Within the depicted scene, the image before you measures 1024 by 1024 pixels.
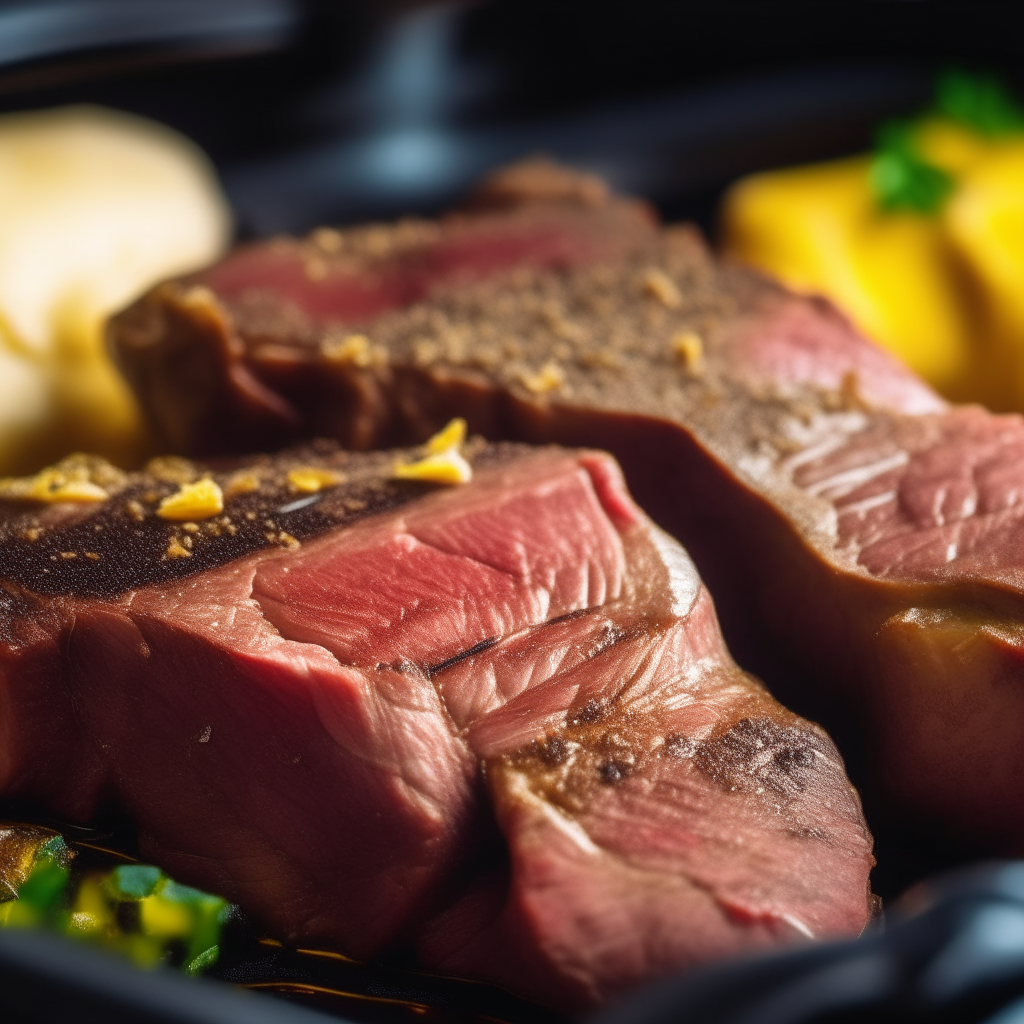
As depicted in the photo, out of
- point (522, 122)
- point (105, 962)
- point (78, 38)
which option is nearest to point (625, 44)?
point (522, 122)

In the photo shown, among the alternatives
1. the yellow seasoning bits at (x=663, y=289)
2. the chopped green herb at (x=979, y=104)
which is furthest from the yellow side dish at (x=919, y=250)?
the yellow seasoning bits at (x=663, y=289)

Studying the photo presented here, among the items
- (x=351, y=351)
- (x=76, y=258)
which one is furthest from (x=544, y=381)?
(x=76, y=258)

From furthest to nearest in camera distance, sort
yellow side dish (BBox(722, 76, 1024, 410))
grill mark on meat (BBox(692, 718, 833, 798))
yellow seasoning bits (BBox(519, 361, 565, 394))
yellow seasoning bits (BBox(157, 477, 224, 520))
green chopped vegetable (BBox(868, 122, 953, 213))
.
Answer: green chopped vegetable (BBox(868, 122, 953, 213)) < yellow side dish (BBox(722, 76, 1024, 410)) < yellow seasoning bits (BBox(519, 361, 565, 394)) < yellow seasoning bits (BBox(157, 477, 224, 520)) < grill mark on meat (BBox(692, 718, 833, 798))

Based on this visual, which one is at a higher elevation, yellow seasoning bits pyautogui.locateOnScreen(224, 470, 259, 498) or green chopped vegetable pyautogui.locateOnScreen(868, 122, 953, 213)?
green chopped vegetable pyautogui.locateOnScreen(868, 122, 953, 213)

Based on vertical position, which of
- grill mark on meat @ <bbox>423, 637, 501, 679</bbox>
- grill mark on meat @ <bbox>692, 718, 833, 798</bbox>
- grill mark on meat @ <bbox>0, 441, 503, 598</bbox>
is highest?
grill mark on meat @ <bbox>0, 441, 503, 598</bbox>

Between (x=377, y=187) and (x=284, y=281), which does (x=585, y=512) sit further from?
(x=377, y=187)

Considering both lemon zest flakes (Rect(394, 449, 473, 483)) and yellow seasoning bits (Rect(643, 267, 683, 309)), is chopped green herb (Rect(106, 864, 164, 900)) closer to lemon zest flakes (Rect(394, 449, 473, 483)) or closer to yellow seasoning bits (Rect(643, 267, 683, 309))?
lemon zest flakes (Rect(394, 449, 473, 483))

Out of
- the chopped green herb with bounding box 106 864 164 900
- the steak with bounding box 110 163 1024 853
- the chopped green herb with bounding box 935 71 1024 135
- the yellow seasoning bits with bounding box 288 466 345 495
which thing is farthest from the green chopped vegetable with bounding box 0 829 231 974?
the chopped green herb with bounding box 935 71 1024 135
